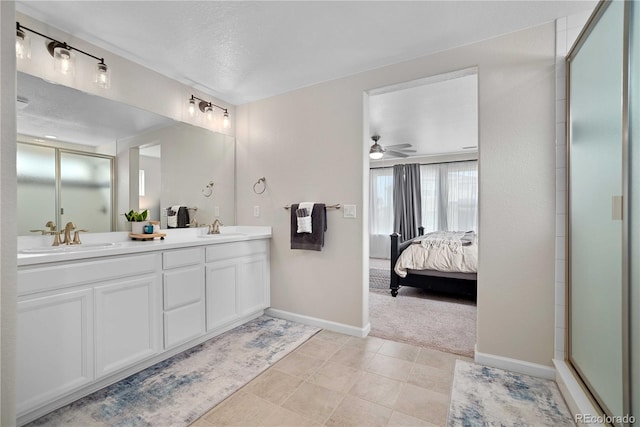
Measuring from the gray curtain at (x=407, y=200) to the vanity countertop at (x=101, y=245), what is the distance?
175 inches

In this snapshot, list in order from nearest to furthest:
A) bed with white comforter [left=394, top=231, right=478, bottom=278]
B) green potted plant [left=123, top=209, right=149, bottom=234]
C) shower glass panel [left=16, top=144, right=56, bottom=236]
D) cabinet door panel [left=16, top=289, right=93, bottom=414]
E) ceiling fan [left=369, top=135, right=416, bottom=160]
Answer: cabinet door panel [left=16, top=289, right=93, bottom=414] → shower glass panel [left=16, top=144, right=56, bottom=236] → green potted plant [left=123, top=209, right=149, bottom=234] → bed with white comforter [left=394, top=231, right=478, bottom=278] → ceiling fan [left=369, top=135, right=416, bottom=160]

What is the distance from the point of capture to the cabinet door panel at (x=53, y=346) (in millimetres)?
1430

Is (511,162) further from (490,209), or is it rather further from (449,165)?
(449,165)

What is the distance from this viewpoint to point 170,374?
197 centimetres

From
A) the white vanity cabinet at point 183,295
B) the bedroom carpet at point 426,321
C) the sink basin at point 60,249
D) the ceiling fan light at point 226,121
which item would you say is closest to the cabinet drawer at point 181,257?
the white vanity cabinet at point 183,295

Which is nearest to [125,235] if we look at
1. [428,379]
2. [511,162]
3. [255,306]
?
[255,306]

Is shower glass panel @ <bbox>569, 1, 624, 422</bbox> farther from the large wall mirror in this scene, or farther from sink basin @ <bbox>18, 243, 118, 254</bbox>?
the large wall mirror

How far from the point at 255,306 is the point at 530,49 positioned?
121 inches

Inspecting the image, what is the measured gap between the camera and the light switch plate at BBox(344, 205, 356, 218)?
262 cm

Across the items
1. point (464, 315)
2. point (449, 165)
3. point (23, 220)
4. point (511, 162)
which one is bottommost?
point (464, 315)

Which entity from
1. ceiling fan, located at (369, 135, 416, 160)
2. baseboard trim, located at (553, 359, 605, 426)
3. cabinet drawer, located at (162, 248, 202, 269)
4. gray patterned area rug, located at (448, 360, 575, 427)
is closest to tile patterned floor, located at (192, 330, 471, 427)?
gray patterned area rug, located at (448, 360, 575, 427)

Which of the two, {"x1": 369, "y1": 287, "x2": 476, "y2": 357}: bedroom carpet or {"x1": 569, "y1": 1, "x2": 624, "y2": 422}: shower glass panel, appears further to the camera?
{"x1": 369, "y1": 287, "x2": 476, "y2": 357}: bedroom carpet

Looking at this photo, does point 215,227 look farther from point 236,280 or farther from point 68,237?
point 68,237

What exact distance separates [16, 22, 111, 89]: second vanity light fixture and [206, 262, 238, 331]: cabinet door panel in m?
1.61
